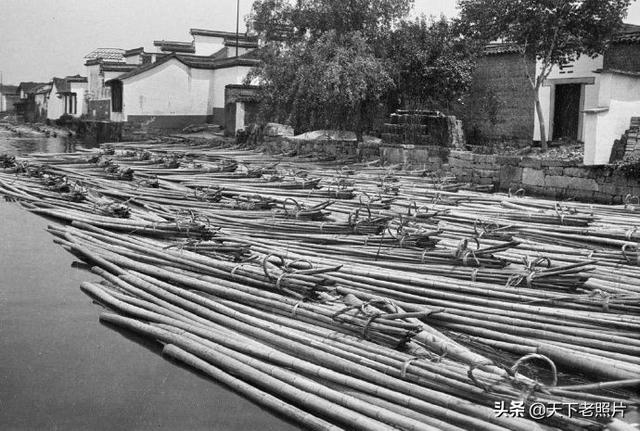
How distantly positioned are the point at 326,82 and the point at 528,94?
200 inches

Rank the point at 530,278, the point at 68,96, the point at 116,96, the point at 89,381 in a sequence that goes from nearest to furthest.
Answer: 1. the point at 89,381
2. the point at 530,278
3. the point at 116,96
4. the point at 68,96

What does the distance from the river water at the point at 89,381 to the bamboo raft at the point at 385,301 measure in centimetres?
13

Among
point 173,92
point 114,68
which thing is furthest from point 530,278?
point 114,68

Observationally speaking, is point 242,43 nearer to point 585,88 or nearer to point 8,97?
point 585,88

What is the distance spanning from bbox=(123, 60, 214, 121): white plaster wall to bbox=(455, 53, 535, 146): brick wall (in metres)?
15.4

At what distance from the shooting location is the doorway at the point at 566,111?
672 inches

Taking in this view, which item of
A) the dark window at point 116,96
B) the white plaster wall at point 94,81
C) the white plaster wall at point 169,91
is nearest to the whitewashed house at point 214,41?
the white plaster wall at point 169,91

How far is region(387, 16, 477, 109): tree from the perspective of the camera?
17.4m

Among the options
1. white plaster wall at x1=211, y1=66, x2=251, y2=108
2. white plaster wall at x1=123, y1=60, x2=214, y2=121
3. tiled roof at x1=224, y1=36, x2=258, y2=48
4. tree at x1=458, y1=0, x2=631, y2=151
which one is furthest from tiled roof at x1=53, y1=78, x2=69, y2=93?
tree at x1=458, y1=0, x2=631, y2=151

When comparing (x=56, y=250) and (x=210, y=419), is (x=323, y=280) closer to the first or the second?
(x=210, y=419)

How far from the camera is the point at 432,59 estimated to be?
57.9 feet

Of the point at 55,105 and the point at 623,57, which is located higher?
the point at 623,57

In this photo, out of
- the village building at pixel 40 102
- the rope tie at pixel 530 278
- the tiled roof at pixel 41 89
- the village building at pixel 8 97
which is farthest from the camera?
the village building at pixel 8 97

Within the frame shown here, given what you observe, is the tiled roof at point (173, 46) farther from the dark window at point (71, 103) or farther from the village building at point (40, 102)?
the village building at point (40, 102)
